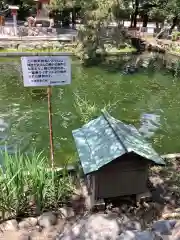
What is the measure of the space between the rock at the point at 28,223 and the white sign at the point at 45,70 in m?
1.66

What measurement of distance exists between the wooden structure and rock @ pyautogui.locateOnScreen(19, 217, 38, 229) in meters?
0.73

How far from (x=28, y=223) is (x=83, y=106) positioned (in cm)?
502

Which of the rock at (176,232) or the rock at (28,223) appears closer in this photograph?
the rock at (176,232)

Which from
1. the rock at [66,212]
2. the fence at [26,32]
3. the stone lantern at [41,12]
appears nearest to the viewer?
the rock at [66,212]

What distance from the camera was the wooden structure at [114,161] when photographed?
3449mm

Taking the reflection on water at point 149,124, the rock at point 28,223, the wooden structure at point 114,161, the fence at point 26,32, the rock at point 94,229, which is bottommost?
the reflection on water at point 149,124

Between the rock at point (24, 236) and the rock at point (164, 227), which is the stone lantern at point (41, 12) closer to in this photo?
the rock at point (24, 236)

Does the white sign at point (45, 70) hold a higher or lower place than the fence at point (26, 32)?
lower

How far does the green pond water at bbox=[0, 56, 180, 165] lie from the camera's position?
689 centimetres

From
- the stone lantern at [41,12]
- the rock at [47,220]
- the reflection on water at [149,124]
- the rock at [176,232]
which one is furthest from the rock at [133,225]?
the stone lantern at [41,12]

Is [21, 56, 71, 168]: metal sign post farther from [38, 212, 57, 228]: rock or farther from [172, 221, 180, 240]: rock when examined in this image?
[172, 221, 180, 240]: rock

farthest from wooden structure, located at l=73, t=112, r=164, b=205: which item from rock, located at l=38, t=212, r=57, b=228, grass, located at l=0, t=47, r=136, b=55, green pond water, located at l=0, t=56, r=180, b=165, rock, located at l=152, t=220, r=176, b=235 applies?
grass, located at l=0, t=47, r=136, b=55

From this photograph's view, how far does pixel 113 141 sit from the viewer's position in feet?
11.8

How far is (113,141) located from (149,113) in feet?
18.1
